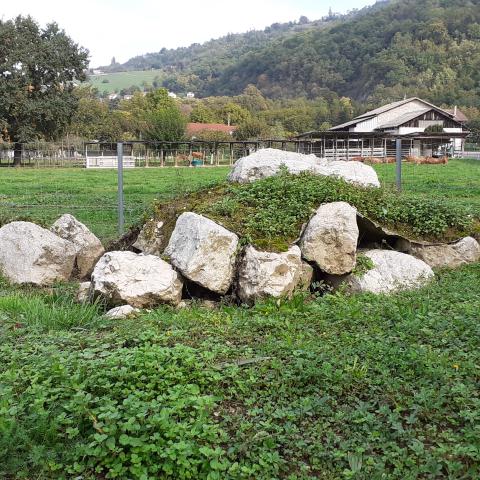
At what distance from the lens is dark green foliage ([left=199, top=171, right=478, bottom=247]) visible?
8.11 meters

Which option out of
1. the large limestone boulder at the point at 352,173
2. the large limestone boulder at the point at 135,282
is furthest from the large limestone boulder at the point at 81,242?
the large limestone boulder at the point at 352,173

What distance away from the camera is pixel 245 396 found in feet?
14.8

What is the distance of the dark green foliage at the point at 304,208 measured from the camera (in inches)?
319

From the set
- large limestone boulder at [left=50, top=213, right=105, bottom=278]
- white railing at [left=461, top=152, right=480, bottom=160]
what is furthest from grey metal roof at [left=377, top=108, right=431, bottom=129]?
large limestone boulder at [left=50, top=213, right=105, bottom=278]

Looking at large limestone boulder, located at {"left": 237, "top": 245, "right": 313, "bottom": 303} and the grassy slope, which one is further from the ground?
the grassy slope

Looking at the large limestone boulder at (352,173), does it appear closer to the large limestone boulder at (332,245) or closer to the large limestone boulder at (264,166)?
the large limestone boulder at (264,166)

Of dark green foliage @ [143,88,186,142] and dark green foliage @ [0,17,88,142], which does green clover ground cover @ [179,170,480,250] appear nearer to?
dark green foliage @ [0,17,88,142]

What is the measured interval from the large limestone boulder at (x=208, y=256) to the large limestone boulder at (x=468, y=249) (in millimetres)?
3463

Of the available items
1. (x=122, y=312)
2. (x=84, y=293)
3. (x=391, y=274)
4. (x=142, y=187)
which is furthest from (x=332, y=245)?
(x=142, y=187)

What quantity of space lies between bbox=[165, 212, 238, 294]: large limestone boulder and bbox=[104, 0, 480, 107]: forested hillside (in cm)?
10188

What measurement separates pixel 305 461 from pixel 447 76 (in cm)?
12120

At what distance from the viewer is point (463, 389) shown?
4273 mm

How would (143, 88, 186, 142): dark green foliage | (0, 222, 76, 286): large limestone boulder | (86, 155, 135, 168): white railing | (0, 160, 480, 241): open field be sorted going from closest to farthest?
1. (0, 222, 76, 286): large limestone boulder
2. (0, 160, 480, 241): open field
3. (86, 155, 135, 168): white railing
4. (143, 88, 186, 142): dark green foliage

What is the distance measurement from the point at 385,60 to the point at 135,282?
140 m
